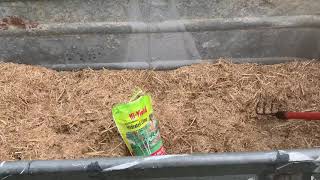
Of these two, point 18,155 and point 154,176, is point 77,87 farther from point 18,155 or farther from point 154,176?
point 154,176

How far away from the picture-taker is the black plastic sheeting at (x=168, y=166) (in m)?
1.46

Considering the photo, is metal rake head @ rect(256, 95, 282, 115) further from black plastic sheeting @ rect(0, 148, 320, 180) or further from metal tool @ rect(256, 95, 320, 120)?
black plastic sheeting @ rect(0, 148, 320, 180)

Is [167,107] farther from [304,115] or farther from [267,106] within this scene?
[304,115]

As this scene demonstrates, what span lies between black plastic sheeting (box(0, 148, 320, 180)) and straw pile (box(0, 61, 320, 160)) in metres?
0.90

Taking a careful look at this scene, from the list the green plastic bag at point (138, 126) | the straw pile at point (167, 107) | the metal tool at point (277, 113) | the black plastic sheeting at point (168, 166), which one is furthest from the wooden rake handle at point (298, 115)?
the black plastic sheeting at point (168, 166)

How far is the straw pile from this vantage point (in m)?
2.49

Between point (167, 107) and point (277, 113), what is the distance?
2.13 feet

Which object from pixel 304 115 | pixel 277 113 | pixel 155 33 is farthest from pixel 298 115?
pixel 155 33

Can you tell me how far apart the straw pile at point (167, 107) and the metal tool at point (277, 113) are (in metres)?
0.04

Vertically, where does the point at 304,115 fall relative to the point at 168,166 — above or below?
below

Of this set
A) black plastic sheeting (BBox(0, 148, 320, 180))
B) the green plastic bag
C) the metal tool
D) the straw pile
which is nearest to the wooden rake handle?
the metal tool

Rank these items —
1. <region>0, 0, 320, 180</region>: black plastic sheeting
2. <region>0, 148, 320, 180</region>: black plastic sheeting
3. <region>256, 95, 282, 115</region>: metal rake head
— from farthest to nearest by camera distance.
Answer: <region>0, 0, 320, 180</region>: black plastic sheeting < <region>256, 95, 282, 115</region>: metal rake head < <region>0, 148, 320, 180</region>: black plastic sheeting

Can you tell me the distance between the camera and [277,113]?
2.57m

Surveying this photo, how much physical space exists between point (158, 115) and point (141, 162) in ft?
4.02
